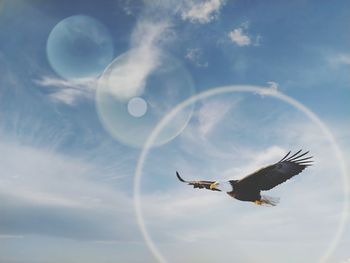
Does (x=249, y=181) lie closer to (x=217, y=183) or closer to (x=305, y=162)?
(x=217, y=183)

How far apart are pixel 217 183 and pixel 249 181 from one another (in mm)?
1537

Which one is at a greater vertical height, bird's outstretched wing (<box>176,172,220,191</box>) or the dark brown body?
bird's outstretched wing (<box>176,172,220,191</box>)

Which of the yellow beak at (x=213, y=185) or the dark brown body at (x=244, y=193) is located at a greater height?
the yellow beak at (x=213, y=185)

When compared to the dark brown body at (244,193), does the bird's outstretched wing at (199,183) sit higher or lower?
higher

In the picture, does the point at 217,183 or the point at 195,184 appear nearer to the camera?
the point at 217,183

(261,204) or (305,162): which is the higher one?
(305,162)

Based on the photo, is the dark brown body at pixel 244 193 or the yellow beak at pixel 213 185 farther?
the yellow beak at pixel 213 185

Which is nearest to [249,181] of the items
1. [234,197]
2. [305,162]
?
[234,197]

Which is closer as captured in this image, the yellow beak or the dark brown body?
the dark brown body

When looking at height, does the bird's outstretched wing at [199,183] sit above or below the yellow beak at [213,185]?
above

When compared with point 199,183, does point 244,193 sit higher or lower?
lower

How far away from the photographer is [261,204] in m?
17.1

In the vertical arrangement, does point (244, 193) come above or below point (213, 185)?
below

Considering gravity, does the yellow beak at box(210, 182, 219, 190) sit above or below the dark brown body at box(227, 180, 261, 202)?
above
